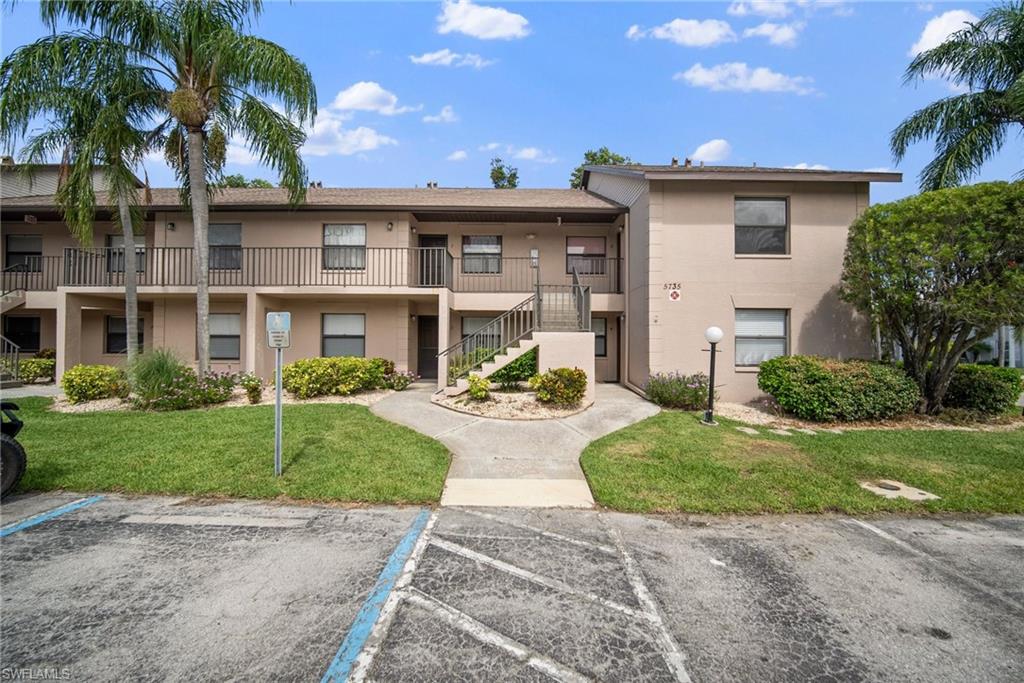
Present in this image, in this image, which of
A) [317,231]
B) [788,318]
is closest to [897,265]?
[788,318]

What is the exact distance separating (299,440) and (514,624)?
5.26 metres

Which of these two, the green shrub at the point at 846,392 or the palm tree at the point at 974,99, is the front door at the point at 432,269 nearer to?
the green shrub at the point at 846,392

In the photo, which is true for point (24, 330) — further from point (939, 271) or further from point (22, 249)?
point (939, 271)

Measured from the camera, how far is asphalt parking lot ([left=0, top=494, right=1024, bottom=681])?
2537 millimetres

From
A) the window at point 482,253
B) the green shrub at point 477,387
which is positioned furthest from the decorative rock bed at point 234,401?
the window at point 482,253

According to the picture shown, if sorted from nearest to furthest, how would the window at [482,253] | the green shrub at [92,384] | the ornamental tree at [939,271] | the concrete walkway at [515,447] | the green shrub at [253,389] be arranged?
1. the concrete walkway at [515,447]
2. the ornamental tree at [939,271]
3. the green shrub at [92,384]
4. the green shrub at [253,389]
5. the window at [482,253]

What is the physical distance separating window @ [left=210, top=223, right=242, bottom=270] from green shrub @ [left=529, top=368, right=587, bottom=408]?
34.0ft

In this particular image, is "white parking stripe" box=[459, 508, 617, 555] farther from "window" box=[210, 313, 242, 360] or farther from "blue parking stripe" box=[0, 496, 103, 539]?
"window" box=[210, 313, 242, 360]

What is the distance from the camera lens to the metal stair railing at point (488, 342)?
33.7 ft

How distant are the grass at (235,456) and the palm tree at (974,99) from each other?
49.4 feet

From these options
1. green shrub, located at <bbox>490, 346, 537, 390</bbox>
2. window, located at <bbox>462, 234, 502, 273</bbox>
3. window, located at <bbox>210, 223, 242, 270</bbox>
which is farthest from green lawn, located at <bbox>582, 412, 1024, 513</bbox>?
window, located at <bbox>210, 223, 242, 270</bbox>

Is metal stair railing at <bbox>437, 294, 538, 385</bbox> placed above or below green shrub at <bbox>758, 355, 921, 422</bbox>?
above

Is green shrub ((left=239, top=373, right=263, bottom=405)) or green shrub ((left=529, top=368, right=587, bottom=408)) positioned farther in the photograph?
green shrub ((left=239, top=373, right=263, bottom=405))

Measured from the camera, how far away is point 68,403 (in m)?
10.1
